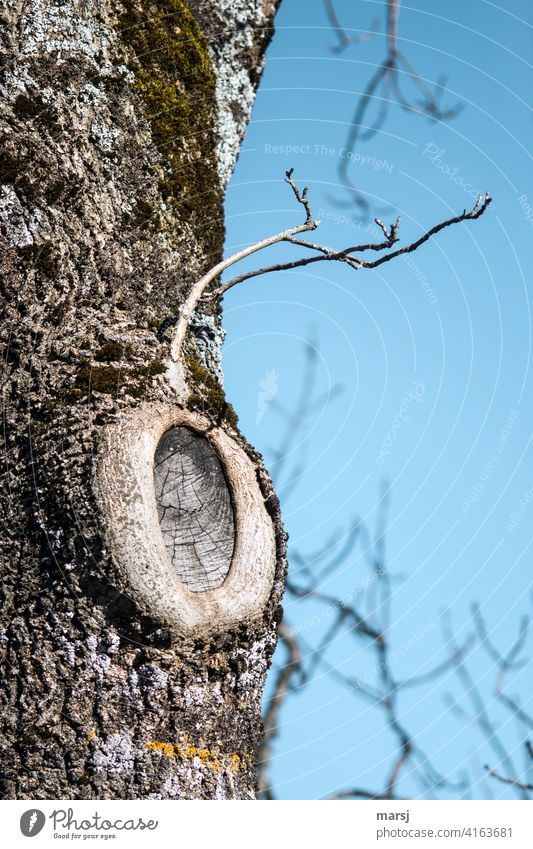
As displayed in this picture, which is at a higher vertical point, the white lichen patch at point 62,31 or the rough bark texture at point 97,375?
the white lichen patch at point 62,31

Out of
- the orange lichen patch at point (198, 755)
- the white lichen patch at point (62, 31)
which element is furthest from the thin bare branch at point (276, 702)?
the white lichen patch at point (62, 31)

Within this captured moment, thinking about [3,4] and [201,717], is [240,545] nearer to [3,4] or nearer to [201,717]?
[201,717]

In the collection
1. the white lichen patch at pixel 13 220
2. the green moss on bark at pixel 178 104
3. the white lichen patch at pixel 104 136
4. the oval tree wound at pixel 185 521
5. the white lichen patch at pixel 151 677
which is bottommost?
Answer: the white lichen patch at pixel 151 677

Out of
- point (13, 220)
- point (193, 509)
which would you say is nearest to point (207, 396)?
point (193, 509)

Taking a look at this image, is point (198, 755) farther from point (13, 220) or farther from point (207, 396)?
point (13, 220)

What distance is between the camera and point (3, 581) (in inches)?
59.9

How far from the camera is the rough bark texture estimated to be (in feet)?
4.80

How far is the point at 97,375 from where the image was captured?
161cm
